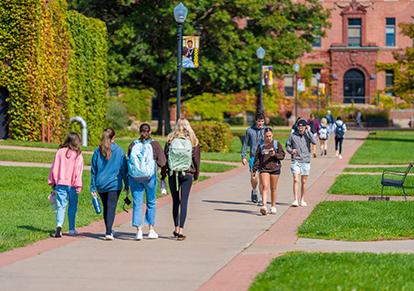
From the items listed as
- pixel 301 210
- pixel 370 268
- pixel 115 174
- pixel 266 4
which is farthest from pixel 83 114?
pixel 370 268

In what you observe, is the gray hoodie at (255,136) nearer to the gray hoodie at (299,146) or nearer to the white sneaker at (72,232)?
the gray hoodie at (299,146)

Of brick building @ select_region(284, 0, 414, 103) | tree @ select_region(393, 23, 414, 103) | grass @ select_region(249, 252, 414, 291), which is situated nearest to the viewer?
grass @ select_region(249, 252, 414, 291)

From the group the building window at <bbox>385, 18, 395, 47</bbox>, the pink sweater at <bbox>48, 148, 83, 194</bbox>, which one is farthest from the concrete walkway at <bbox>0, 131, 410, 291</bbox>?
the building window at <bbox>385, 18, 395, 47</bbox>

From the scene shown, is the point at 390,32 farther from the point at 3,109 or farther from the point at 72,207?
the point at 72,207

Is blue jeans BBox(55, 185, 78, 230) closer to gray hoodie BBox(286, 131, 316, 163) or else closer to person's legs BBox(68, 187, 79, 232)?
person's legs BBox(68, 187, 79, 232)

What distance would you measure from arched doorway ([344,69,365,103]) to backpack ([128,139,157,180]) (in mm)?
75507

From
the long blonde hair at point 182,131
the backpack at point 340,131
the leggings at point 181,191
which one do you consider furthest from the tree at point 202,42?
the long blonde hair at point 182,131

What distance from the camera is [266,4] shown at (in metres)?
59.5

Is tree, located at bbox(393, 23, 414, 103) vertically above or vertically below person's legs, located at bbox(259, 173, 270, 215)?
above

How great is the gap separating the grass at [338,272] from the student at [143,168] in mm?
2809

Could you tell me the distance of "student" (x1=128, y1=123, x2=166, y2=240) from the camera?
15195 mm

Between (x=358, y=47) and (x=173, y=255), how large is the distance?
3026 inches

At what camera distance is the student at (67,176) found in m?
15.7

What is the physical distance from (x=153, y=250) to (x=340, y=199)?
29.2 ft
